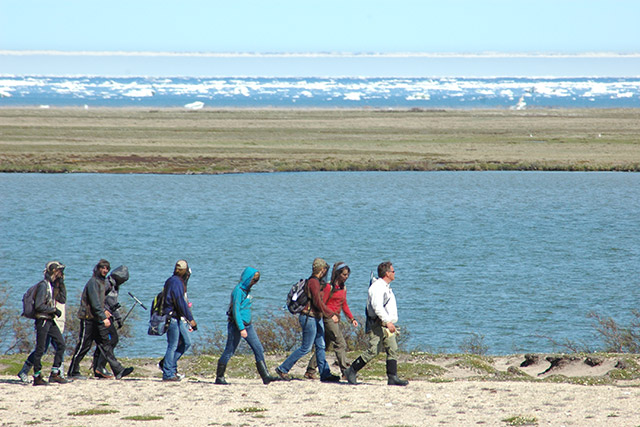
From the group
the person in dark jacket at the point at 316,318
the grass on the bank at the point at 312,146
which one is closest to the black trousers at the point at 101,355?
the person in dark jacket at the point at 316,318

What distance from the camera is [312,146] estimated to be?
Answer: 8812cm

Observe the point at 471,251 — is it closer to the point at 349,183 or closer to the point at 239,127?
the point at 349,183

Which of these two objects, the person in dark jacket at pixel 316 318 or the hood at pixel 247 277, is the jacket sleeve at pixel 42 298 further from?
the person in dark jacket at pixel 316 318

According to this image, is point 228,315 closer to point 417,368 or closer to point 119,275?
point 119,275

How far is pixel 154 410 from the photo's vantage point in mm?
12492

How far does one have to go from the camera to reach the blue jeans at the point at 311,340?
13.9m

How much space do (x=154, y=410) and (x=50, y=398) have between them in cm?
175

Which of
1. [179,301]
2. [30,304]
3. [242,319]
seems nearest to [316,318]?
[242,319]

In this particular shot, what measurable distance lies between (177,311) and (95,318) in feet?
4.21

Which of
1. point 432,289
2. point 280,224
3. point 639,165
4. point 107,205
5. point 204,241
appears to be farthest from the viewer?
point 639,165

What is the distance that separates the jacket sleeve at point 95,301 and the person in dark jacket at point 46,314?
48 cm

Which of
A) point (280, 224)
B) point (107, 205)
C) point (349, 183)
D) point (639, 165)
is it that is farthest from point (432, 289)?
point (639, 165)

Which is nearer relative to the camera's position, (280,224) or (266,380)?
(266,380)

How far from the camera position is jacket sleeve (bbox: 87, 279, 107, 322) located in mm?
13594
